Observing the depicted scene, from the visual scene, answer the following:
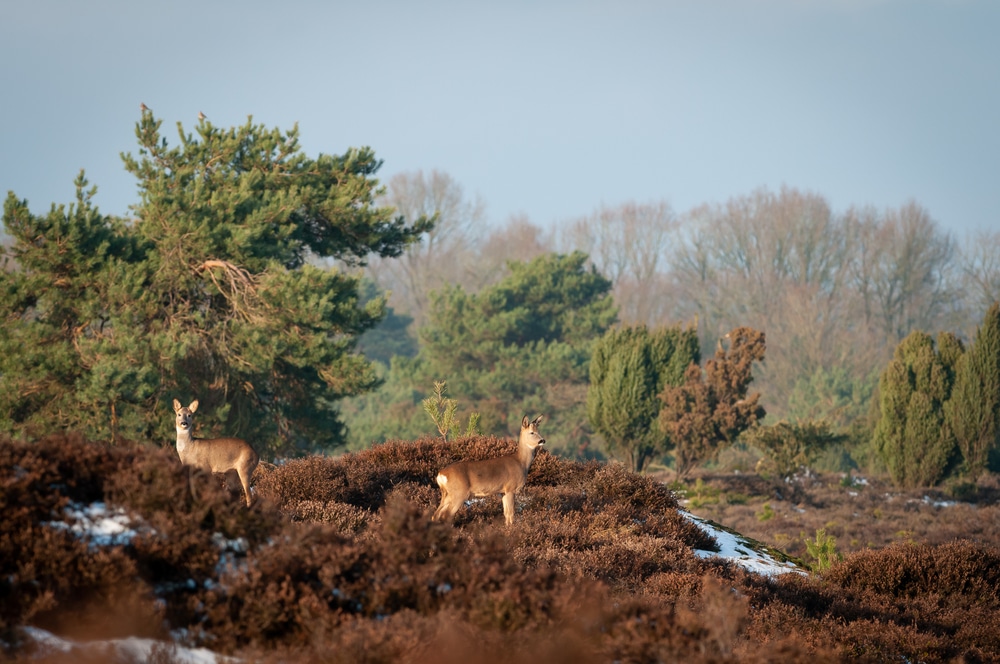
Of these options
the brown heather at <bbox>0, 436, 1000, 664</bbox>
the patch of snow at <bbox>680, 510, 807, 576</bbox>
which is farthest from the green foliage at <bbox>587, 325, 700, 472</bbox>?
the brown heather at <bbox>0, 436, 1000, 664</bbox>

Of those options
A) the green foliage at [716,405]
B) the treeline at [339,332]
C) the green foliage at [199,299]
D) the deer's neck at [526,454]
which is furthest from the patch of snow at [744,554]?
the green foliage at [716,405]

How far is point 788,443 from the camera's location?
95.0 feet

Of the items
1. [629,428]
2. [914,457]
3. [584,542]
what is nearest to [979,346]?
[914,457]

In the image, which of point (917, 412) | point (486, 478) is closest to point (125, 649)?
point (486, 478)

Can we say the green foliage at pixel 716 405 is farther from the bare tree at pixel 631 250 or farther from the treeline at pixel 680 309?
the bare tree at pixel 631 250

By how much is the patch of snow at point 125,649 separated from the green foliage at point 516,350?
33668 millimetres

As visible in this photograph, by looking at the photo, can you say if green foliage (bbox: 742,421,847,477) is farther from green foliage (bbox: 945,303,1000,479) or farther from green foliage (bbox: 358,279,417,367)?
green foliage (bbox: 358,279,417,367)

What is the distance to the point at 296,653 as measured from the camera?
4.57 m

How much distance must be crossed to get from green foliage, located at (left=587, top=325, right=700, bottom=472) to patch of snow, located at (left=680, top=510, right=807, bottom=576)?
18.0 m

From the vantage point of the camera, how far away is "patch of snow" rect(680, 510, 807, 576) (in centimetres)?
974

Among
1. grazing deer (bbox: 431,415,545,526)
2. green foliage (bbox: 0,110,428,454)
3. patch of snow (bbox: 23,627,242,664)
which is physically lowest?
patch of snow (bbox: 23,627,242,664)

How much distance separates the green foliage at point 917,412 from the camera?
27.4 metres

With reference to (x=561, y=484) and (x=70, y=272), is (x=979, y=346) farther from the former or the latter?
(x=70, y=272)

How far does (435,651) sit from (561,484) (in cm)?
665
